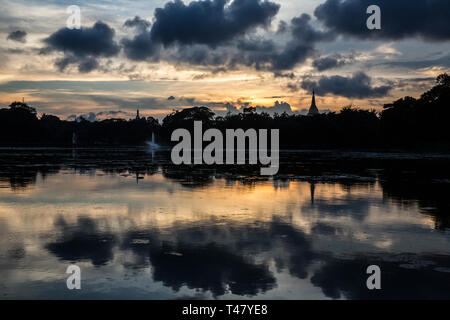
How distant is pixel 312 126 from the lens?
126 metres

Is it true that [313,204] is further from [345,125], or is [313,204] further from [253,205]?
[345,125]

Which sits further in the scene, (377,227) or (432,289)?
(377,227)

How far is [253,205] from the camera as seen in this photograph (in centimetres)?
1528

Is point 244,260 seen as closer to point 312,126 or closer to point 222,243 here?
point 222,243

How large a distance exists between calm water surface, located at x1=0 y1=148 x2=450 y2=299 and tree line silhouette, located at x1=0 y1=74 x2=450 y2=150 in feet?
245

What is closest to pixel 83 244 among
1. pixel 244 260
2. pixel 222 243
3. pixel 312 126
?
pixel 222 243

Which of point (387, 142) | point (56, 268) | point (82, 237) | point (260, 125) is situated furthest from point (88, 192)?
point (260, 125)

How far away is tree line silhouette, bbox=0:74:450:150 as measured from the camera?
89.1 m

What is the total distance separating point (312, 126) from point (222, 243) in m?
120

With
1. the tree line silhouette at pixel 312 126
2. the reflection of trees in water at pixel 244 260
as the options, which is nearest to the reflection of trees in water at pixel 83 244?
the reflection of trees in water at pixel 244 260

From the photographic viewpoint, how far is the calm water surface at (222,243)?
694 cm

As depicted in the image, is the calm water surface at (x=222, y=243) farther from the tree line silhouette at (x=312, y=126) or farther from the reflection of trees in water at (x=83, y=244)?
the tree line silhouette at (x=312, y=126)

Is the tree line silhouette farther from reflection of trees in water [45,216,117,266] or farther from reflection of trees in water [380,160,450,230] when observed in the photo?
reflection of trees in water [45,216,117,266]

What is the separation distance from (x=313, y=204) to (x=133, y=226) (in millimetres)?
6850
